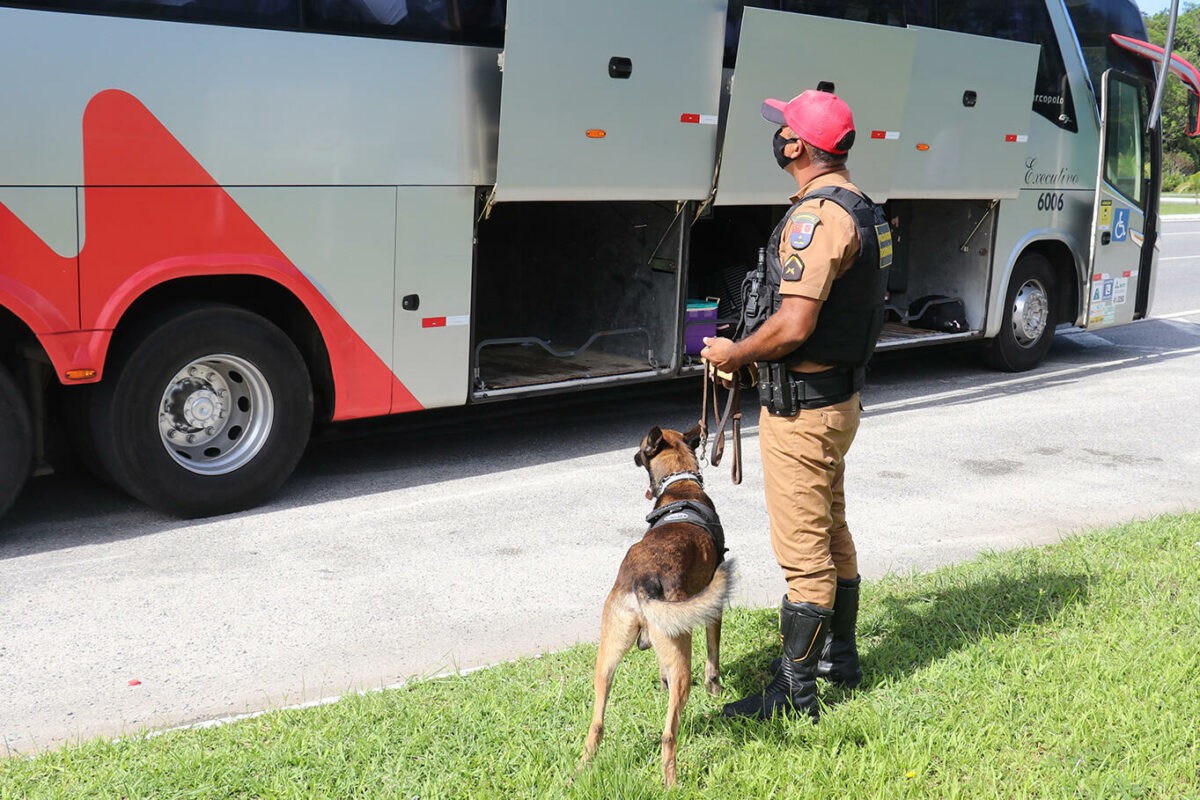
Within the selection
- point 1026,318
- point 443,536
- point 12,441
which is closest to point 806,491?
point 443,536

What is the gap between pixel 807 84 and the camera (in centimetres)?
767

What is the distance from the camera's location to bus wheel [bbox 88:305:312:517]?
18.7ft

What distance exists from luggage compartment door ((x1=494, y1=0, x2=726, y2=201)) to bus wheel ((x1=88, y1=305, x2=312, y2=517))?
1530mm

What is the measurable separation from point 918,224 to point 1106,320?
6.55 feet

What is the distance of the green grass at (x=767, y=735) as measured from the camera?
3268mm

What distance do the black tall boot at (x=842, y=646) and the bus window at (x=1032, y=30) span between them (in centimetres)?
598

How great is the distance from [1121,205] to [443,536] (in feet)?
24.8

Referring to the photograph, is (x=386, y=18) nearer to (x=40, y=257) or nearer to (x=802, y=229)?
(x=40, y=257)

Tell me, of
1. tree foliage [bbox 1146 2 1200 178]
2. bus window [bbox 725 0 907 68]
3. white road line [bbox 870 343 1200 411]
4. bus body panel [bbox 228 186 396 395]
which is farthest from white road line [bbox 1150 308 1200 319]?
tree foliage [bbox 1146 2 1200 178]

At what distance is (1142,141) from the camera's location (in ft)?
35.2

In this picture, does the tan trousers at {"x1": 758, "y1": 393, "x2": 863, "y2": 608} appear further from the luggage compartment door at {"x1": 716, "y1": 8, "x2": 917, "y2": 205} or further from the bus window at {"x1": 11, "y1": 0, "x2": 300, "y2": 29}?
the luggage compartment door at {"x1": 716, "y1": 8, "x2": 917, "y2": 205}

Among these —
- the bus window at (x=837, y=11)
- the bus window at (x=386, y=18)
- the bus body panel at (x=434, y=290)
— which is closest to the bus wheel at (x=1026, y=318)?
the bus window at (x=837, y=11)

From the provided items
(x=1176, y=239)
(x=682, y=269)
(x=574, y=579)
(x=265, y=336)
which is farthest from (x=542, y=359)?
(x=1176, y=239)

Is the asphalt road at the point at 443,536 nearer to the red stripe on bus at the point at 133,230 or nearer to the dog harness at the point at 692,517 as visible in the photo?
the dog harness at the point at 692,517
